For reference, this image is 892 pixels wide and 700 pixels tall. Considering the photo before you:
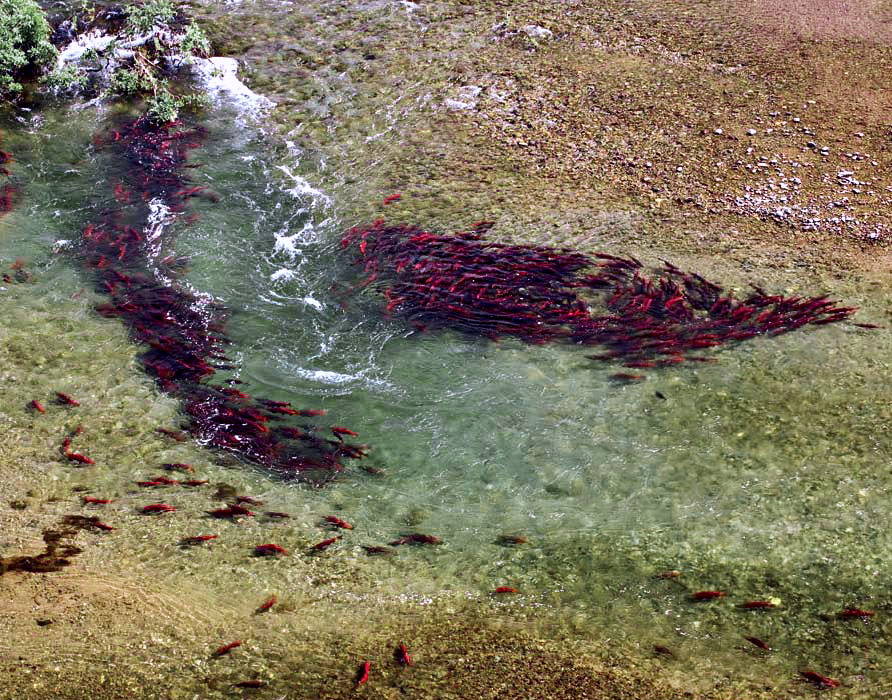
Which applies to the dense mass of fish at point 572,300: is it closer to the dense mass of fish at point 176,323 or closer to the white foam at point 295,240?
the white foam at point 295,240

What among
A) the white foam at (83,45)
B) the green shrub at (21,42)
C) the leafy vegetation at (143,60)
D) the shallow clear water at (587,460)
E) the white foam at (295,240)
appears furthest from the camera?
the white foam at (83,45)

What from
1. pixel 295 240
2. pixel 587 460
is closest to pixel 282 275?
pixel 295 240

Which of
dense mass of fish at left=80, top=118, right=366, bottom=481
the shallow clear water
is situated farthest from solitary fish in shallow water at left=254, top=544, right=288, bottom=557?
dense mass of fish at left=80, top=118, right=366, bottom=481

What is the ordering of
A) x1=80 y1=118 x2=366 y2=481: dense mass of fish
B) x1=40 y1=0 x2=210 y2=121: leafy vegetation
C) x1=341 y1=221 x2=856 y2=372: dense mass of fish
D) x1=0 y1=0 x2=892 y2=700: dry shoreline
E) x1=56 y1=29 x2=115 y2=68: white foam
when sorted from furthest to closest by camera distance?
x1=56 y1=29 x2=115 y2=68: white foam < x1=40 y1=0 x2=210 y2=121: leafy vegetation < x1=341 y1=221 x2=856 y2=372: dense mass of fish < x1=80 y1=118 x2=366 y2=481: dense mass of fish < x1=0 y1=0 x2=892 y2=700: dry shoreline

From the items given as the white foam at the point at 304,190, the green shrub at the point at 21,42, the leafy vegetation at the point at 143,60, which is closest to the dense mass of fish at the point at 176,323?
the leafy vegetation at the point at 143,60

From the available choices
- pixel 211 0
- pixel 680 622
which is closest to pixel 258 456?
pixel 680 622

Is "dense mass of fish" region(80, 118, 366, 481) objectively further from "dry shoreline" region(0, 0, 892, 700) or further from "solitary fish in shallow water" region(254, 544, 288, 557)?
"solitary fish in shallow water" region(254, 544, 288, 557)
